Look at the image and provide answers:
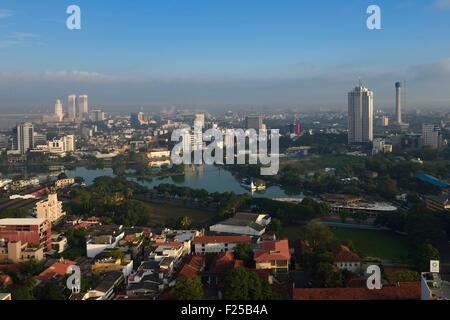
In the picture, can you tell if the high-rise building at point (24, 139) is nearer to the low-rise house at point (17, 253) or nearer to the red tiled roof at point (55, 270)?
the low-rise house at point (17, 253)

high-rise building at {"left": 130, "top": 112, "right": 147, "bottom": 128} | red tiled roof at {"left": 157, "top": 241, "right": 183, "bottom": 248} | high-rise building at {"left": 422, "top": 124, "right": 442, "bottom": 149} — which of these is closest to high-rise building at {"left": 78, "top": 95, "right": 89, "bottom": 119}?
high-rise building at {"left": 130, "top": 112, "right": 147, "bottom": 128}

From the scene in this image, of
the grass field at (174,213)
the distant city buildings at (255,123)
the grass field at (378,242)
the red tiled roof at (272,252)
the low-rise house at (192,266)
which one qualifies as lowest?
the grass field at (378,242)

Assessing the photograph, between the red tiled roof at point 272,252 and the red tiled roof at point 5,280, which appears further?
the red tiled roof at point 272,252

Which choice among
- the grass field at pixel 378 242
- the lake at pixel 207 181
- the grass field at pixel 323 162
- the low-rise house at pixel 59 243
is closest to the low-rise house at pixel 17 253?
the low-rise house at pixel 59 243

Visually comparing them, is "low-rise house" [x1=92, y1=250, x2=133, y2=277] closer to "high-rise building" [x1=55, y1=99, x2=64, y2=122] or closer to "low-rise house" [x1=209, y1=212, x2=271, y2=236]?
"low-rise house" [x1=209, y1=212, x2=271, y2=236]

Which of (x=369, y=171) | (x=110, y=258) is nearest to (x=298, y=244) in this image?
(x=110, y=258)

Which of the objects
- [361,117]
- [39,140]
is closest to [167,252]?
[361,117]
